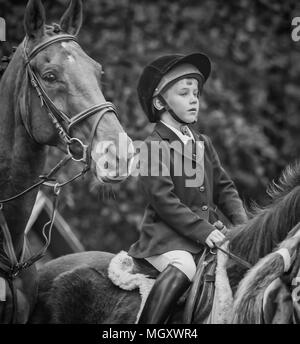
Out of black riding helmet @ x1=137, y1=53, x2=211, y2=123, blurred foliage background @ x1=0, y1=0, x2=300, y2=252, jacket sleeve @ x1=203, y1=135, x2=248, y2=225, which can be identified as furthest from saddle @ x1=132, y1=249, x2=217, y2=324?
blurred foliage background @ x1=0, y1=0, x2=300, y2=252

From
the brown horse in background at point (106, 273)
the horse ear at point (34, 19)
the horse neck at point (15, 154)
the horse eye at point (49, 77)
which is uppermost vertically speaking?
the horse ear at point (34, 19)

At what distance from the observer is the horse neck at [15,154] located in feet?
11.2

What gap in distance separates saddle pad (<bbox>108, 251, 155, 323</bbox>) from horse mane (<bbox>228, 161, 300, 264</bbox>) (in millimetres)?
498

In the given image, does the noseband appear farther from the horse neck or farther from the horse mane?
the horse mane

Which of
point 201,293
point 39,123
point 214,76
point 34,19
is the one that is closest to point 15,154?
point 39,123

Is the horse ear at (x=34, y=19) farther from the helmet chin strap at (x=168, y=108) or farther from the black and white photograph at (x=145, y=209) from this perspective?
the helmet chin strap at (x=168, y=108)

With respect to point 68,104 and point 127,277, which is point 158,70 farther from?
point 127,277

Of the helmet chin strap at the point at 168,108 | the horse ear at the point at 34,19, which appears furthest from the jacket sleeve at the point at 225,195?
the horse ear at the point at 34,19

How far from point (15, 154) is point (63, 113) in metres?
0.34

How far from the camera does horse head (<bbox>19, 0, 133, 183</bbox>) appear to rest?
123 inches

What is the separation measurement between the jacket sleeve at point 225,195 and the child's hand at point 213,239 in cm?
35

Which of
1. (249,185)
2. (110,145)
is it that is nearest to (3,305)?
(110,145)
